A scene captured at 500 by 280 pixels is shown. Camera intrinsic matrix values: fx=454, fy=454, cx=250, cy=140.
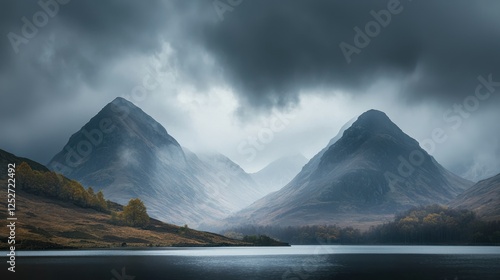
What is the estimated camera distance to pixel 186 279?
85.8 m

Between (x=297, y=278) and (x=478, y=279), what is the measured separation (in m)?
33.5

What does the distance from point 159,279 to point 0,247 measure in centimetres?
14759

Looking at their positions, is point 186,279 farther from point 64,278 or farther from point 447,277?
point 447,277

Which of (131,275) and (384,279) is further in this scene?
(131,275)

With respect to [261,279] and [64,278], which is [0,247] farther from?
[261,279]

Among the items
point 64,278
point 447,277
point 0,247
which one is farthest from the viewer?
point 0,247

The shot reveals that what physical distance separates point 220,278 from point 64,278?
94.5 feet

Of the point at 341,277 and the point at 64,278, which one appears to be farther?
the point at 341,277

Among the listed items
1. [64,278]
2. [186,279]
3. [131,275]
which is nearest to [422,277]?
[186,279]

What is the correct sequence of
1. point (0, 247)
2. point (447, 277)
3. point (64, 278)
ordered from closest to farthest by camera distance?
point (64, 278), point (447, 277), point (0, 247)

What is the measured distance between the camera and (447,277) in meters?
89.1

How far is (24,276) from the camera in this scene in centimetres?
8612

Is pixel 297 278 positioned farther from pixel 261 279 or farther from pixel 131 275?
pixel 131 275

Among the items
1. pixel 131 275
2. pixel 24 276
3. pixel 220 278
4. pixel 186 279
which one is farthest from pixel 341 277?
pixel 24 276
